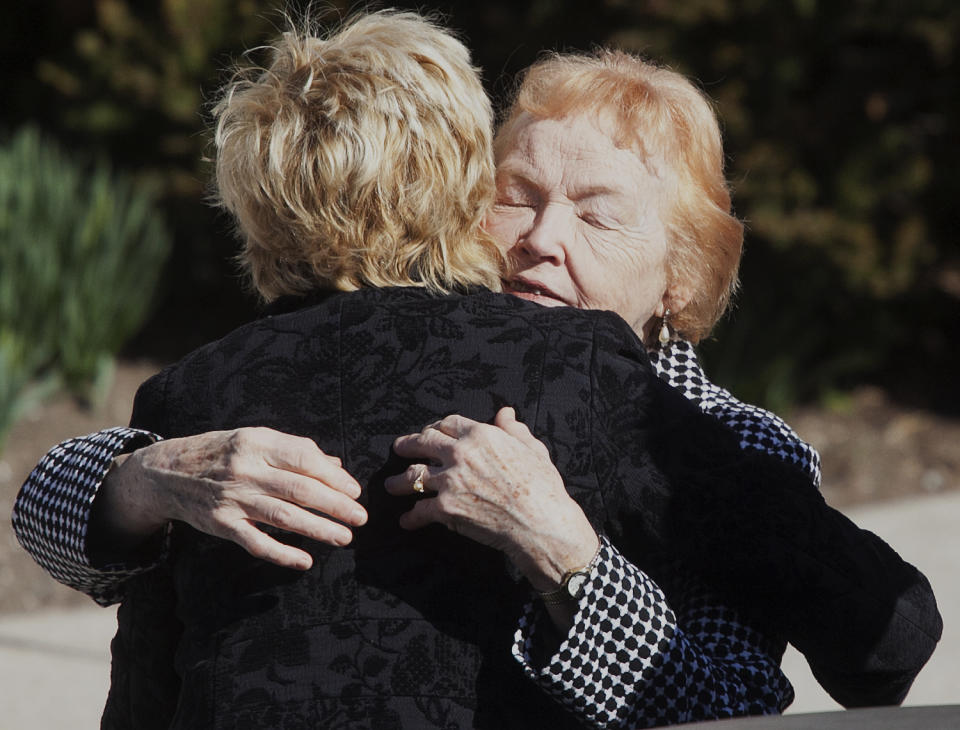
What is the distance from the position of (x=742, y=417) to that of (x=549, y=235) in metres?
0.45

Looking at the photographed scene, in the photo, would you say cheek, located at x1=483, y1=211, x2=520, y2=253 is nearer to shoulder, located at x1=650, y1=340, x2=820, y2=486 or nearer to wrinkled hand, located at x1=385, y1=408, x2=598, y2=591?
shoulder, located at x1=650, y1=340, x2=820, y2=486

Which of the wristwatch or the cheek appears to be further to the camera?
the cheek

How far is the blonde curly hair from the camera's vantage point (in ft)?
5.40

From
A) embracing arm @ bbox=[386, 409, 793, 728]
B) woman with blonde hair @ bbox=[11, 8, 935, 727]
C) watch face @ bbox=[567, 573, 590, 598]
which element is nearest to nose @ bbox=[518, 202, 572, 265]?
woman with blonde hair @ bbox=[11, 8, 935, 727]

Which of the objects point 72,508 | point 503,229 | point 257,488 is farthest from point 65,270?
point 257,488

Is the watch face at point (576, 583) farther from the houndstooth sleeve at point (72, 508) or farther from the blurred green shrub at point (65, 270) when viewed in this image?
the blurred green shrub at point (65, 270)

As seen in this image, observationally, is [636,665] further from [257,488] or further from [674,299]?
[674,299]

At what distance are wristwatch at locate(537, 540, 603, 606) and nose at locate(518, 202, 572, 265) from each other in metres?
0.64

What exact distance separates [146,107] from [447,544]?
5.09 m

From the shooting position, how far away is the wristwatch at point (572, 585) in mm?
1504

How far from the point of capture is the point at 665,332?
2.19 meters

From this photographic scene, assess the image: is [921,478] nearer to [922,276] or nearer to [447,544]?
[922,276]

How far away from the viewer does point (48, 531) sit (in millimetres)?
1754

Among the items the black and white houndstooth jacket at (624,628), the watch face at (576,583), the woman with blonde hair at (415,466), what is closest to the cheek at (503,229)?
the woman with blonde hair at (415,466)
